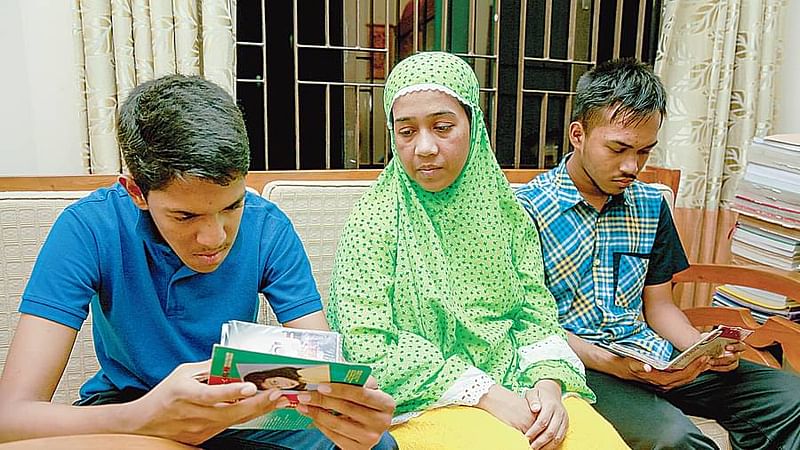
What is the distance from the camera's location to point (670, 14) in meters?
2.36

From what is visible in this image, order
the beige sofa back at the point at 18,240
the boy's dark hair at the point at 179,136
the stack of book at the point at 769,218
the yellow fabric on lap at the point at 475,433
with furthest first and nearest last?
the stack of book at the point at 769,218 < the beige sofa back at the point at 18,240 < the yellow fabric on lap at the point at 475,433 < the boy's dark hair at the point at 179,136

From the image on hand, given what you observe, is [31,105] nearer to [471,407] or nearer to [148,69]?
[148,69]

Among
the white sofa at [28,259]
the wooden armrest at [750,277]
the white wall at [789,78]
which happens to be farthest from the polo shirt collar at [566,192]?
the white wall at [789,78]

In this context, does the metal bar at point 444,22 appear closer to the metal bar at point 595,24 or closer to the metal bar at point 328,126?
the metal bar at point 328,126

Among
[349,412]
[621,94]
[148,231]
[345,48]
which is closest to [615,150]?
[621,94]

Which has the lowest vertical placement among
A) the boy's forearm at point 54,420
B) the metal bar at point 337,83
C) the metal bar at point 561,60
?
the boy's forearm at point 54,420

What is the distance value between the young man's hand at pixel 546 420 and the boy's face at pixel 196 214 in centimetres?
66

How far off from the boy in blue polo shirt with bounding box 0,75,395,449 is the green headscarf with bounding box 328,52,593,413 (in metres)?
0.15

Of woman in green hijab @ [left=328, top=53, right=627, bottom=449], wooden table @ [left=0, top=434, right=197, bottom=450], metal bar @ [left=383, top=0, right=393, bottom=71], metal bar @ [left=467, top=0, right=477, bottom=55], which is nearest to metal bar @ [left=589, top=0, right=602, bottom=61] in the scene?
metal bar @ [left=467, top=0, right=477, bottom=55]

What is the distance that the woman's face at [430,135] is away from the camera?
1292mm

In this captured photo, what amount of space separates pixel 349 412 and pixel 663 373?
2.76 feet

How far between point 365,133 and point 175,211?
5.16ft

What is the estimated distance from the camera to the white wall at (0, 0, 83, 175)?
1.76 metres

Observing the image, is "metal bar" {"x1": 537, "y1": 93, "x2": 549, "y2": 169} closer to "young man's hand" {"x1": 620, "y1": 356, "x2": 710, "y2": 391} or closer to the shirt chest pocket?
the shirt chest pocket
